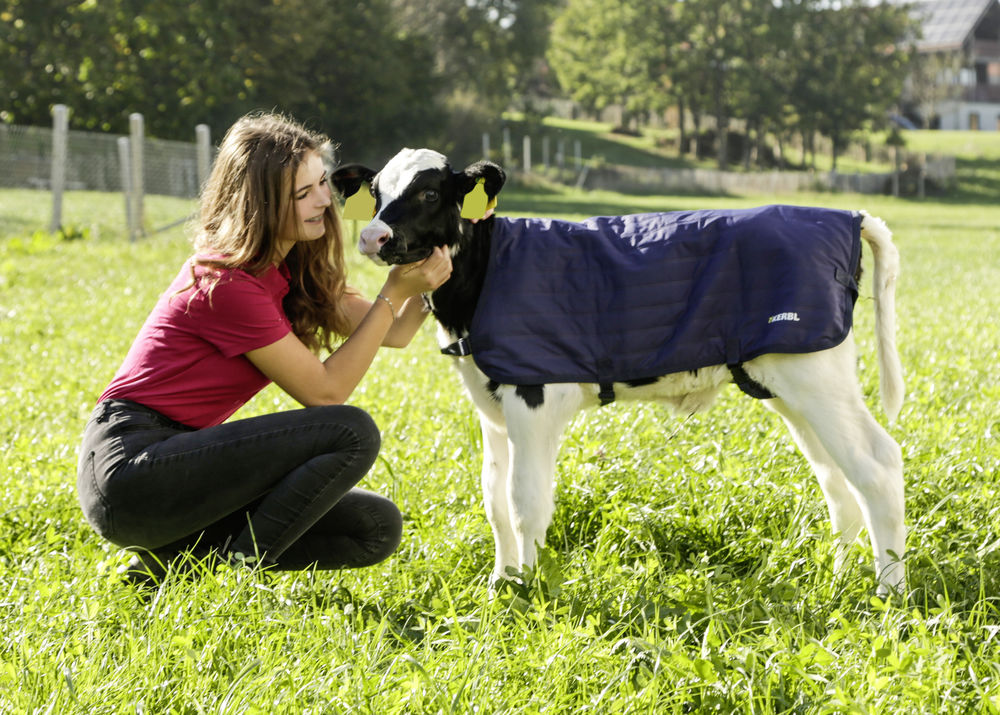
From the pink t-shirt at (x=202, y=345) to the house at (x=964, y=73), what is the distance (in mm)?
73771

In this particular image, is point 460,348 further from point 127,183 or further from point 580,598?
point 127,183

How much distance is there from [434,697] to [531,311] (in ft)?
4.59

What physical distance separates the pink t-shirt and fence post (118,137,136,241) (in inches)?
503

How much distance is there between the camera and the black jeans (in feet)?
11.0

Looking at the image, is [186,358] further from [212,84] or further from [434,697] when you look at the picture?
[212,84]

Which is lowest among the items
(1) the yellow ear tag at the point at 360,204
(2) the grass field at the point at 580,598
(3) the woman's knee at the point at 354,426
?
(2) the grass field at the point at 580,598

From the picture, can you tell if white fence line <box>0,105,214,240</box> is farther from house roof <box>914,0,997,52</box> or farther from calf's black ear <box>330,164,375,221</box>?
house roof <box>914,0,997,52</box>

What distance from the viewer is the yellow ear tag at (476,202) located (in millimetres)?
3635

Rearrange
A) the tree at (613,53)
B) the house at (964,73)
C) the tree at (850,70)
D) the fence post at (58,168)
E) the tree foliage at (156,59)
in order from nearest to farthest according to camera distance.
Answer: the fence post at (58,168), the tree foliage at (156,59), the tree at (850,70), the tree at (613,53), the house at (964,73)

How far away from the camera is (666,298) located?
11.6 feet

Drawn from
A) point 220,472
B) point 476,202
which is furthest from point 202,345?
point 476,202

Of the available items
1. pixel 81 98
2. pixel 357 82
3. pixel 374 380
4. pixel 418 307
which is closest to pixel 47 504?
pixel 418 307

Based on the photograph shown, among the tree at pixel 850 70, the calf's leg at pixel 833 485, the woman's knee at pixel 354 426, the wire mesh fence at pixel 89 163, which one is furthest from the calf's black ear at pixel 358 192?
the tree at pixel 850 70

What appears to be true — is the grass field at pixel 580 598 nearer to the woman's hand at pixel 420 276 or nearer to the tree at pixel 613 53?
the woman's hand at pixel 420 276
